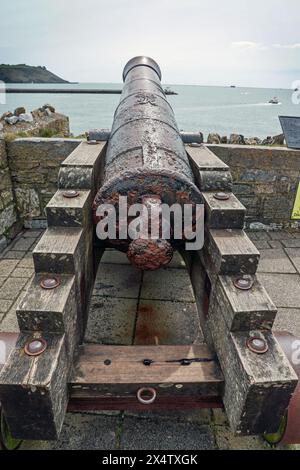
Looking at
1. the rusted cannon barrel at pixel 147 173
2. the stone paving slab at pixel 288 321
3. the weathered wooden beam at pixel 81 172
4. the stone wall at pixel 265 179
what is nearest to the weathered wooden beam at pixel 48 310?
the rusted cannon barrel at pixel 147 173

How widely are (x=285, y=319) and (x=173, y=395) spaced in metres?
1.57

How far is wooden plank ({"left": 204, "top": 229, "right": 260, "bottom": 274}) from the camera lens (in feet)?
6.90

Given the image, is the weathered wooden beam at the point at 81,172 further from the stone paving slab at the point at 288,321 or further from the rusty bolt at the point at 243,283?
the stone paving slab at the point at 288,321

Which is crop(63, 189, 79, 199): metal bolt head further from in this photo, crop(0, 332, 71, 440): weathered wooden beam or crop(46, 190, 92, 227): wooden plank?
crop(0, 332, 71, 440): weathered wooden beam

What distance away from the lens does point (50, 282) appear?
6.53ft

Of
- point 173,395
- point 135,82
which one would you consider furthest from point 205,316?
point 135,82

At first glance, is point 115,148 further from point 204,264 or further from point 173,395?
point 173,395

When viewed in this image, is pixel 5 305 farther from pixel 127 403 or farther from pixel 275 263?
pixel 275 263

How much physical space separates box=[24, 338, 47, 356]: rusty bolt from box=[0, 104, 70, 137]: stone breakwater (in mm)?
3230

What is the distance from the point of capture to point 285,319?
316 centimetres

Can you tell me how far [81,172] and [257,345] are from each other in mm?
1611

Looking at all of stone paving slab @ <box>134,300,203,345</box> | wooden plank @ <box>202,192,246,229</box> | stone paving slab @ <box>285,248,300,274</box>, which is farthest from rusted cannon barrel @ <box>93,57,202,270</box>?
stone paving slab @ <box>285,248,300,274</box>

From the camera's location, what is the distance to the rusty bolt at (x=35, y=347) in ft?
5.78

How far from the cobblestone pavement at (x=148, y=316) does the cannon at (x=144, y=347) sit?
248mm
